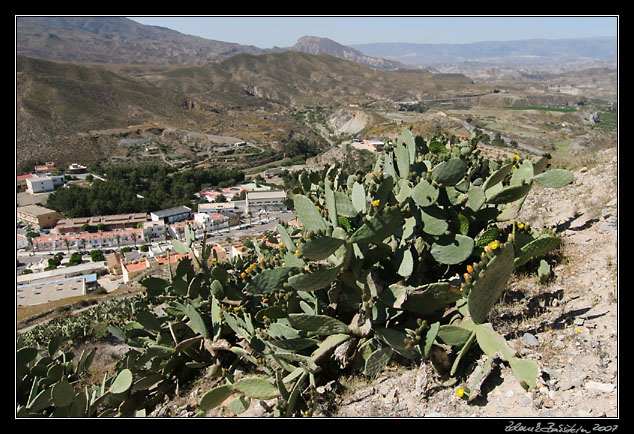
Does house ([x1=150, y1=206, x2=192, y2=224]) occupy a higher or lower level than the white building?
lower

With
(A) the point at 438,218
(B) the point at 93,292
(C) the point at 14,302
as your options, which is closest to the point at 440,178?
(A) the point at 438,218

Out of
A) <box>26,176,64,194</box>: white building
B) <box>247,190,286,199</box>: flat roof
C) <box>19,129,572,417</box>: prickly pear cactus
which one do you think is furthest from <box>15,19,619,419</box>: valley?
<box>26,176,64,194</box>: white building

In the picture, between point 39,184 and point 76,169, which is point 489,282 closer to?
point 39,184

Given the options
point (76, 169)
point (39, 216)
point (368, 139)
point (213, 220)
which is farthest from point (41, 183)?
point (368, 139)

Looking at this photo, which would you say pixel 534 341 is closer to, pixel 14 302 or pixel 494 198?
pixel 494 198

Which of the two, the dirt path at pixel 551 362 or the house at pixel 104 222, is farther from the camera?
the house at pixel 104 222

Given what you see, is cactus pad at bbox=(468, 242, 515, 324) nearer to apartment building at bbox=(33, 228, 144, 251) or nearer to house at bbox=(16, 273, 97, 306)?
house at bbox=(16, 273, 97, 306)

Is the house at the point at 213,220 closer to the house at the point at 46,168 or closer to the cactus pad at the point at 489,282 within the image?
the house at the point at 46,168

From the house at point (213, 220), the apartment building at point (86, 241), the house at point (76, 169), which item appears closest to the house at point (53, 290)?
the apartment building at point (86, 241)
